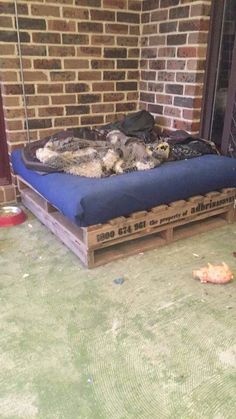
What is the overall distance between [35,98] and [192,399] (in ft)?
7.74

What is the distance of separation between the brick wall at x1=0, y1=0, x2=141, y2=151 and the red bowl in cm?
52

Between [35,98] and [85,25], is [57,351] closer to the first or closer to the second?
[35,98]

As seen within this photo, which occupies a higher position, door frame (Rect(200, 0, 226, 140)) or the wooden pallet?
door frame (Rect(200, 0, 226, 140))

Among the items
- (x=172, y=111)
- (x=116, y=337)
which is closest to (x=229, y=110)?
(x=172, y=111)

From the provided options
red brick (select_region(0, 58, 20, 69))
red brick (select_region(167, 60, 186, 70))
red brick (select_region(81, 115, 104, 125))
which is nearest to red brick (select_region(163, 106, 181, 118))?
red brick (select_region(167, 60, 186, 70))

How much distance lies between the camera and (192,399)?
1.23 meters

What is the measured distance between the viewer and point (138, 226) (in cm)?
212

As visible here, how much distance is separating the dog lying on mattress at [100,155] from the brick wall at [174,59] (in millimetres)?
539

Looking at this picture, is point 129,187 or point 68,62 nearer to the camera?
point 129,187

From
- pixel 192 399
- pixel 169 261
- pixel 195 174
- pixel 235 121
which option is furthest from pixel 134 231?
pixel 235 121

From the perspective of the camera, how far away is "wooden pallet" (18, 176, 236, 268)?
6.57 feet

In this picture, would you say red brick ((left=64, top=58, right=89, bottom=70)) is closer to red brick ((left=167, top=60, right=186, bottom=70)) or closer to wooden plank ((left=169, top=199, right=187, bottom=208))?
red brick ((left=167, top=60, right=186, bottom=70))

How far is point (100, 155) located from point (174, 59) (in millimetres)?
1144

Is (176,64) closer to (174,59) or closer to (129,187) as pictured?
(174,59)
